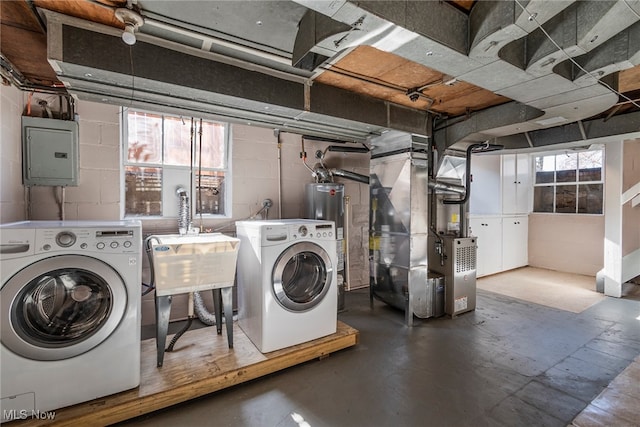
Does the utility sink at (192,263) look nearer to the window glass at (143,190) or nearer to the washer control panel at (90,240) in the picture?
the washer control panel at (90,240)

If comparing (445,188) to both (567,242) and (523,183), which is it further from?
(567,242)

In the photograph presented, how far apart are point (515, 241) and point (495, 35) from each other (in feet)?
17.7

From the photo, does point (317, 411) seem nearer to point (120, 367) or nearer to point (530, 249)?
point (120, 367)

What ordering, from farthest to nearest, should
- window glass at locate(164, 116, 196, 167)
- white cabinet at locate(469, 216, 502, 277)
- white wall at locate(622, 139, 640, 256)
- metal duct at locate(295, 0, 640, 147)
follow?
white cabinet at locate(469, 216, 502, 277), white wall at locate(622, 139, 640, 256), window glass at locate(164, 116, 196, 167), metal duct at locate(295, 0, 640, 147)

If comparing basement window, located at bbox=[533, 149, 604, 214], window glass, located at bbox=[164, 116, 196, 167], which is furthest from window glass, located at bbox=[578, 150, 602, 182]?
window glass, located at bbox=[164, 116, 196, 167]

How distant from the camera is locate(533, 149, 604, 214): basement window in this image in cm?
536

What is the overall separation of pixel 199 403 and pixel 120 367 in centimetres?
55

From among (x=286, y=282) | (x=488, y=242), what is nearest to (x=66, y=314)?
(x=286, y=282)

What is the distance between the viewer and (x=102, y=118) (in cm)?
285

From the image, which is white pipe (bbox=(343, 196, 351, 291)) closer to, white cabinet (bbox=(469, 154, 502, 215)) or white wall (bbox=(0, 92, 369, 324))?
white wall (bbox=(0, 92, 369, 324))

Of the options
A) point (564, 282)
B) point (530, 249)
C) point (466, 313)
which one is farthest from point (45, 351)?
point (530, 249)

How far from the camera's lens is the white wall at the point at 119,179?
232cm

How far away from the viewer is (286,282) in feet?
8.73

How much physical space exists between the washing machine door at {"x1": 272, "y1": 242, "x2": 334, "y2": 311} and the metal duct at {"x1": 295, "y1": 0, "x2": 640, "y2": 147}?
1.52m
